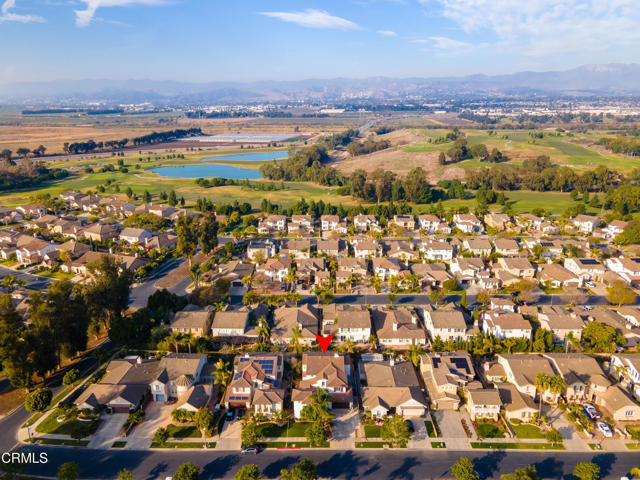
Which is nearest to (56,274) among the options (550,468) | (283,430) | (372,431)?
(283,430)

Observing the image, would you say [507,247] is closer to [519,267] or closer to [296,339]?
[519,267]

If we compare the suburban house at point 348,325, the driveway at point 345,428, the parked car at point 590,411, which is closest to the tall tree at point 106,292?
the suburban house at point 348,325

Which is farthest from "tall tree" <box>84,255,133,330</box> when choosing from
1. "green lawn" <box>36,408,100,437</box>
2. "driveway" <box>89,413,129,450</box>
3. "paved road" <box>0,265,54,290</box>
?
"paved road" <box>0,265,54,290</box>

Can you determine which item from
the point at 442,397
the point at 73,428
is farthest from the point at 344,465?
the point at 73,428

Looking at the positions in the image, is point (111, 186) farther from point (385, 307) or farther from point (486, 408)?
point (486, 408)

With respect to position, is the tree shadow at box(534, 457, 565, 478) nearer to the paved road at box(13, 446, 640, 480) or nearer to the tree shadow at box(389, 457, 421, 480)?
the paved road at box(13, 446, 640, 480)
